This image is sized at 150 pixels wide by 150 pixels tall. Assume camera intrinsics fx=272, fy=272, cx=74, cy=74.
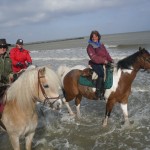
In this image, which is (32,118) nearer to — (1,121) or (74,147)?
(1,121)

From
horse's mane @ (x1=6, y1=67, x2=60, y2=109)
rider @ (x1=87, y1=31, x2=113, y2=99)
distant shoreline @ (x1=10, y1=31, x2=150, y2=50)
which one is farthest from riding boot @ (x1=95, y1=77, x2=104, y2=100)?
distant shoreline @ (x1=10, y1=31, x2=150, y2=50)

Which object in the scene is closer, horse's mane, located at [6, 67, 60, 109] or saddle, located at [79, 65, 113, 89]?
horse's mane, located at [6, 67, 60, 109]

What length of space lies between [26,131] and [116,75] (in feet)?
11.3

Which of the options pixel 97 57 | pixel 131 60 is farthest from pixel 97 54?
pixel 131 60

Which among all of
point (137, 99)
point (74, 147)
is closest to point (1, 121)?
point (74, 147)

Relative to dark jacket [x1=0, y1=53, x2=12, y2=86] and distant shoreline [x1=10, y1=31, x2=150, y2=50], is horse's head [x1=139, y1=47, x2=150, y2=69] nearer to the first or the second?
dark jacket [x1=0, y1=53, x2=12, y2=86]

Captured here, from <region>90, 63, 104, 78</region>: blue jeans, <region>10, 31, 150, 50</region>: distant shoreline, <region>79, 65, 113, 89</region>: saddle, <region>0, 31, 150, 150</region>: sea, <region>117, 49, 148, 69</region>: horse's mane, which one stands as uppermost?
<region>117, 49, 148, 69</region>: horse's mane

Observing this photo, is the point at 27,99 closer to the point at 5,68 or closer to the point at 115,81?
the point at 5,68

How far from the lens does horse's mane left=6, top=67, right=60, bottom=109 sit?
4113 mm

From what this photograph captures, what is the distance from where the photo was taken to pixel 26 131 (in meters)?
4.59

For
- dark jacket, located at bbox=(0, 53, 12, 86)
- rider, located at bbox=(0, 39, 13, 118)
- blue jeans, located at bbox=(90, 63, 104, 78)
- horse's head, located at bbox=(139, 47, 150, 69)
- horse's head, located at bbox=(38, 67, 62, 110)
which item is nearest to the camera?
horse's head, located at bbox=(38, 67, 62, 110)

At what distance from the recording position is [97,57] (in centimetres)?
729

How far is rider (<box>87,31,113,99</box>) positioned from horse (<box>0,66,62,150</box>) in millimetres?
3050

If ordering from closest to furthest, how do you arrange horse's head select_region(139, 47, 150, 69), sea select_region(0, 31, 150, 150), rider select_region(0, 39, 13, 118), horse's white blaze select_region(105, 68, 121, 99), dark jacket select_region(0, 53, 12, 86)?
Result: rider select_region(0, 39, 13, 118) → dark jacket select_region(0, 53, 12, 86) → sea select_region(0, 31, 150, 150) → horse's head select_region(139, 47, 150, 69) → horse's white blaze select_region(105, 68, 121, 99)
